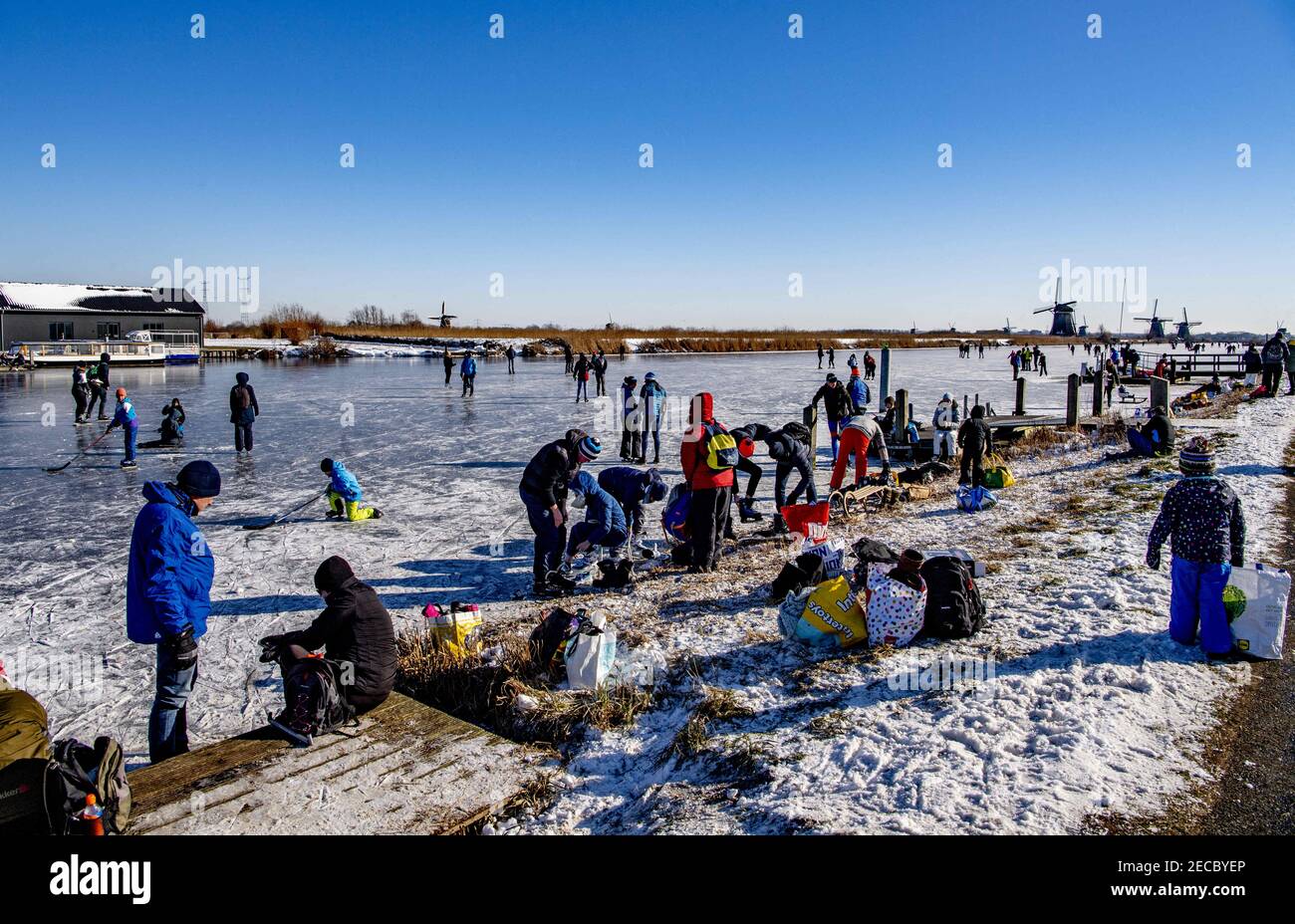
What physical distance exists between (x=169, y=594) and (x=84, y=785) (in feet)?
4.00

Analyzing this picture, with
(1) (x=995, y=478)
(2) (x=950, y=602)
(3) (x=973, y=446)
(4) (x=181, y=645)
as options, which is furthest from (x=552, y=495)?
(1) (x=995, y=478)

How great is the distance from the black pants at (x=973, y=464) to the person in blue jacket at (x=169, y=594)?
10.1 meters

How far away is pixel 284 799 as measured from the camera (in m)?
4.04

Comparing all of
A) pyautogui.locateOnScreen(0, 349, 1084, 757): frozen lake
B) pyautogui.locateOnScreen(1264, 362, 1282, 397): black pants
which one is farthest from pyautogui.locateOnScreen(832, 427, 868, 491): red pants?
pyautogui.locateOnScreen(1264, 362, 1282, 397): black pants

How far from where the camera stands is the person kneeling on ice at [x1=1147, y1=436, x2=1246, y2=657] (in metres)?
5.27

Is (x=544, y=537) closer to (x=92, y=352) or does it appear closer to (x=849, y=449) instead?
(x=849, y=449)

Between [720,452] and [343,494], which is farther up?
[720,452]

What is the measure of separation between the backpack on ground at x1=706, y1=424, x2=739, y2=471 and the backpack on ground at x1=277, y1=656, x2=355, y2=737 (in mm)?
4204

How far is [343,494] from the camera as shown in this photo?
33.7ft

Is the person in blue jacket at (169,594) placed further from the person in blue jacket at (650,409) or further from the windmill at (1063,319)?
the windmill at (1063,319)

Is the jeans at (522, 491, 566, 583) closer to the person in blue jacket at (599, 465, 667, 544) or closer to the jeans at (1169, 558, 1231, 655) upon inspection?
the person in blue jacket at (599, 465, 667, 544)
